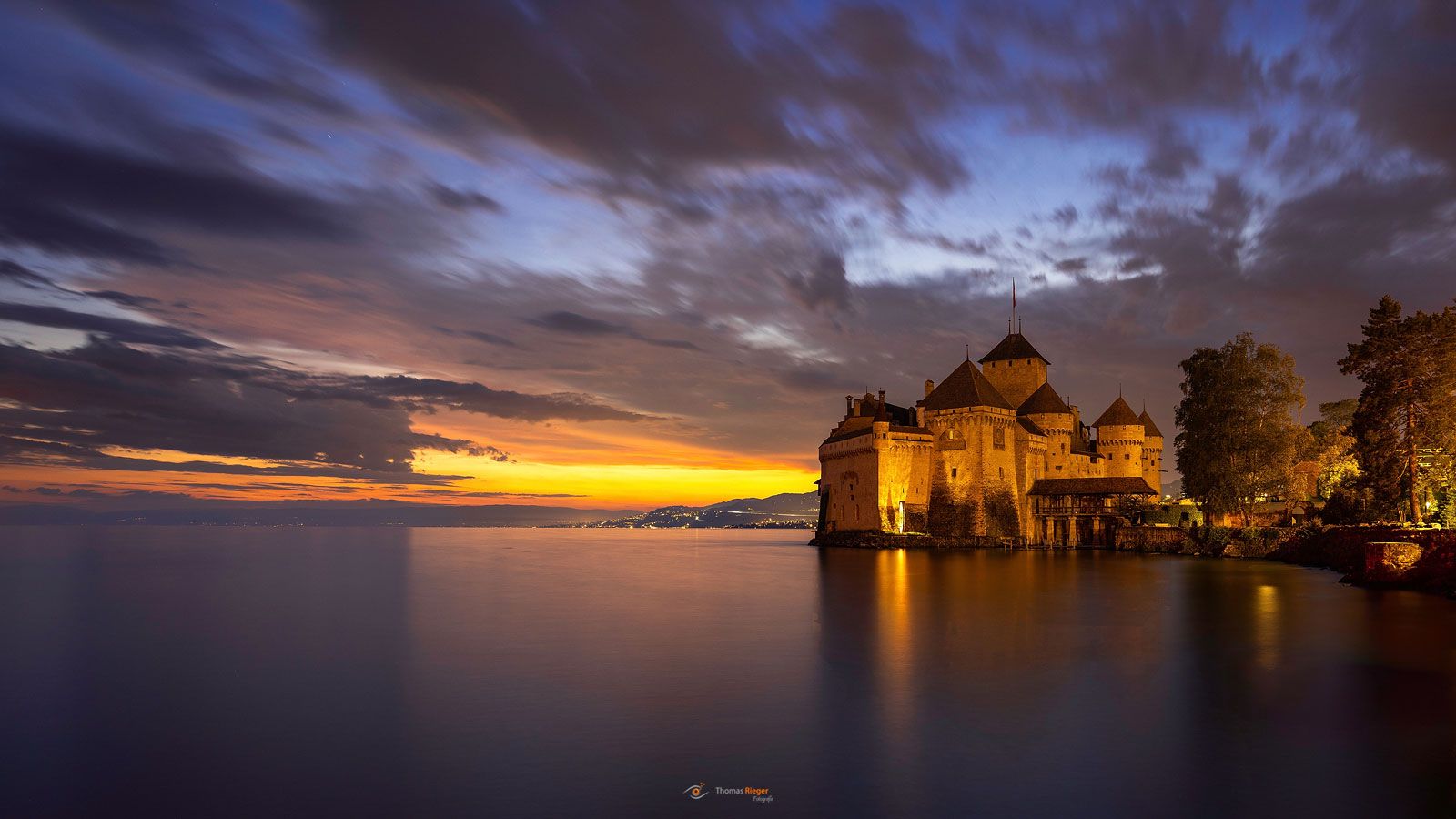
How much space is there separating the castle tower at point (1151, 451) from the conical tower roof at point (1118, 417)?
6.26ft

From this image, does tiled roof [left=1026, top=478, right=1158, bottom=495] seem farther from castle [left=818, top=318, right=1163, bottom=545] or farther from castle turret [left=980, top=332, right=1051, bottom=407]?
castle turret [left=980, top=332, right=1051, bottom=407]

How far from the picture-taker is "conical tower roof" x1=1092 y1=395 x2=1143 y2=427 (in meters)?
87.8

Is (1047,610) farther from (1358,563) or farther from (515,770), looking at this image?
(515,770)

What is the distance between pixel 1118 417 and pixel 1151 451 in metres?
6.56

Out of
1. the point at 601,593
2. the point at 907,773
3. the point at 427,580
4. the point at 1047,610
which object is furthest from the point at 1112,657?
the point at 427,580

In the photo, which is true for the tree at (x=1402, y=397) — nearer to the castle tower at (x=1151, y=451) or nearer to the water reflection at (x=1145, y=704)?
the water reflection at (x=1145, y=704)

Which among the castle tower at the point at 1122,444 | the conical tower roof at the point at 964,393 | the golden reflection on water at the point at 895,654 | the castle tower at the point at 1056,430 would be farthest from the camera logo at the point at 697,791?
the castle tower at the point at 1122,444

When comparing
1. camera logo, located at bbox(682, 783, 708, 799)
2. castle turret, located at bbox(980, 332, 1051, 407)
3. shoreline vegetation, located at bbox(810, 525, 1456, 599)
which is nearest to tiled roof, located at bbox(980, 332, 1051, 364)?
castle turret, located at bbox(980, 332, 1051, 407)

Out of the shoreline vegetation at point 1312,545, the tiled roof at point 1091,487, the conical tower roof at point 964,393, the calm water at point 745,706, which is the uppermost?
the conical tower roof at point 964,393

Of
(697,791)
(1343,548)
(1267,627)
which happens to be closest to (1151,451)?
(1343,548)

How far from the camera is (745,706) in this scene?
19.0 m

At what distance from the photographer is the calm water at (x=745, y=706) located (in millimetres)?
13438

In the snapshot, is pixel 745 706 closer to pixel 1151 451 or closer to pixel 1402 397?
pixel 1402 397

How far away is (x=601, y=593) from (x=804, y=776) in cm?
3293
